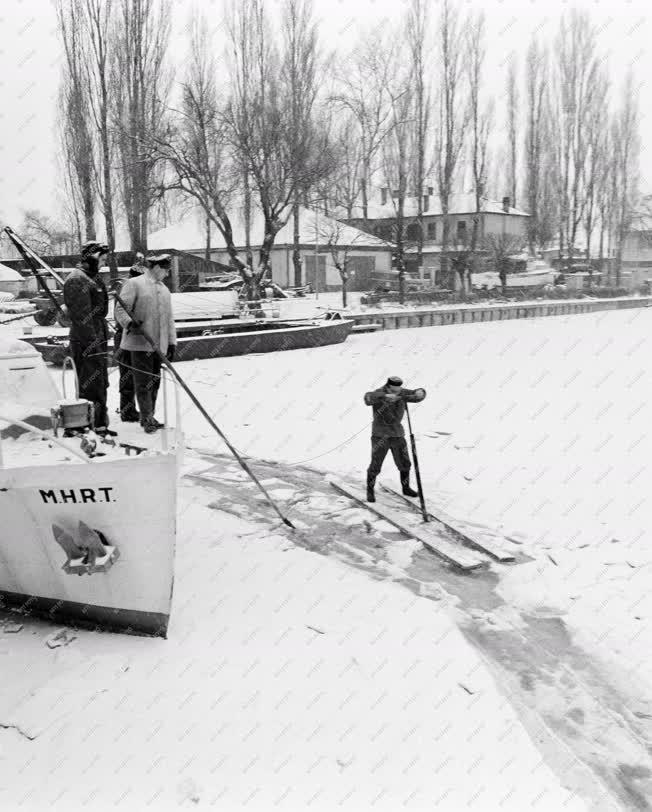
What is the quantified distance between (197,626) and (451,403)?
858cm

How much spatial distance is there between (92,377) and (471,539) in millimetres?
3811

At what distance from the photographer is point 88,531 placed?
16.9ft

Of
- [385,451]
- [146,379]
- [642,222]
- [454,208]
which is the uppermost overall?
[454,208]

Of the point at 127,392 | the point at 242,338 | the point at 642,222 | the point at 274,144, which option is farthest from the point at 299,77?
the point at 642,222

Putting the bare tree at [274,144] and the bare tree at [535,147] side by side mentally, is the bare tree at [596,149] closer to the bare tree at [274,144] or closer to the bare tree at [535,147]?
the bare tree at [535,147]

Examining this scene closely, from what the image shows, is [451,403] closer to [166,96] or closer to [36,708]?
[36,708]

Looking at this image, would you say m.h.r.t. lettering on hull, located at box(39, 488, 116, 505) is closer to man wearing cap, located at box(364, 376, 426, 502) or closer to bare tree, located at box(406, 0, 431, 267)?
man wearing cap, located at box(364, 376, 426, 502)

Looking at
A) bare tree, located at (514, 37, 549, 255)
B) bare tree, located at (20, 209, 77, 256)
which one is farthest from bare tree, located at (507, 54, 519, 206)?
bare tree, located at (20, 209, 77, 256)

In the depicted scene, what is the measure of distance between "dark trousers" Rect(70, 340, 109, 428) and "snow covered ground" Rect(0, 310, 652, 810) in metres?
1.51

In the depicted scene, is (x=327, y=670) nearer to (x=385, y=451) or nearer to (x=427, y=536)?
(x=427, y=536)

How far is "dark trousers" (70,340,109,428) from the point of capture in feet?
22.7

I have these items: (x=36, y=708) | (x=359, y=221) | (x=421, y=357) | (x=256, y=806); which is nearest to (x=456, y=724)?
(x=256, y=806)

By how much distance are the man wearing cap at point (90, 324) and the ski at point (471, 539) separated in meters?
3.36

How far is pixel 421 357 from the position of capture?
19328 mm
